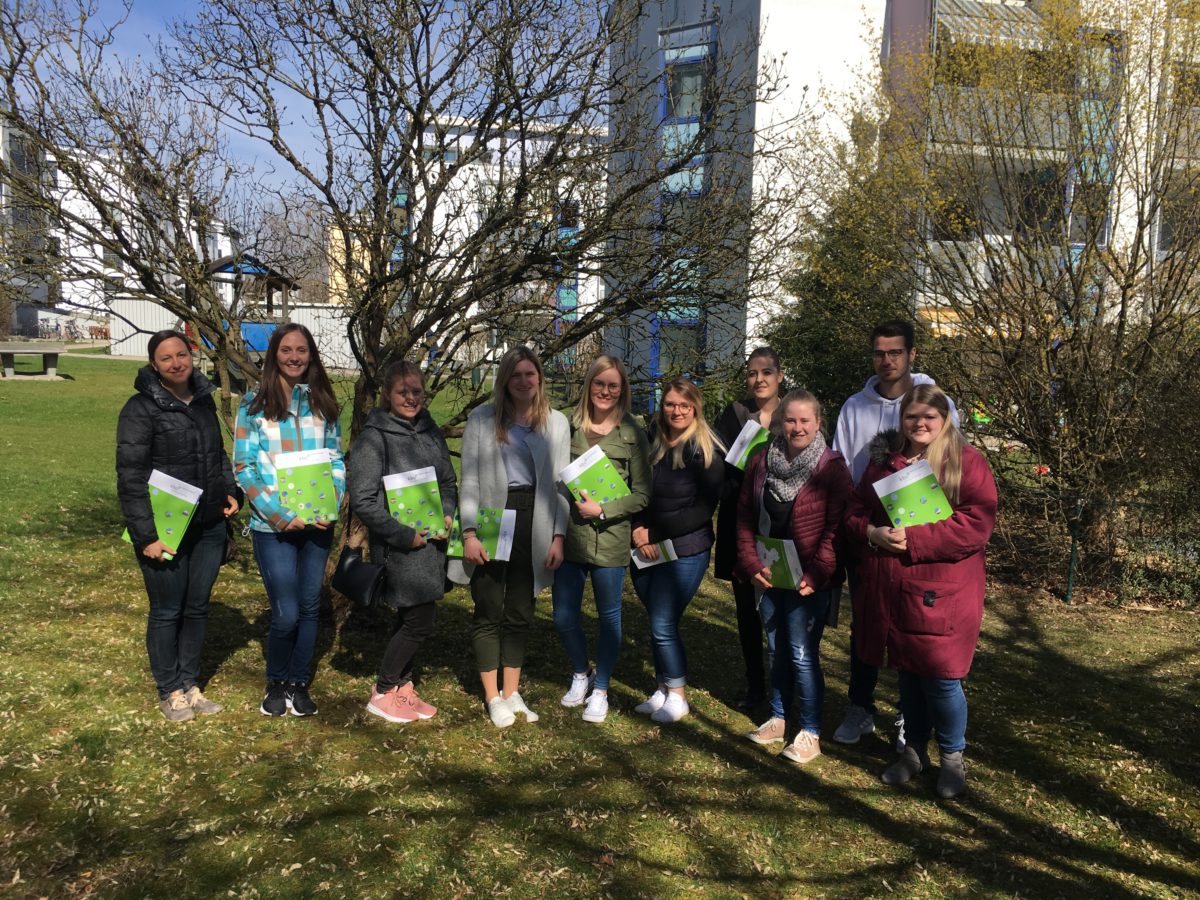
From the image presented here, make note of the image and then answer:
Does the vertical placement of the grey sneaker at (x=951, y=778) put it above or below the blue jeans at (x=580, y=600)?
below

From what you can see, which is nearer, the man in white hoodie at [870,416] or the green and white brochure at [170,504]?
the green and white brochure at [170,504]

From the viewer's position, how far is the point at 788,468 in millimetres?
4648

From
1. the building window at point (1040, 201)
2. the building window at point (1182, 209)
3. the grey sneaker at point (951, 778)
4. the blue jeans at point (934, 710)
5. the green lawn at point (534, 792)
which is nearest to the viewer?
the green lawn at point (534, 792)

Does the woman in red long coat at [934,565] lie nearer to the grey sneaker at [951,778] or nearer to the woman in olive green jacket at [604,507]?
the grey sneaker at [951,778]

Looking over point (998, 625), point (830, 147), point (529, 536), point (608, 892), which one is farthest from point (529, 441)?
point (830, 147)

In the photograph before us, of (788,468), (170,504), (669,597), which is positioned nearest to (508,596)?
(669,597)

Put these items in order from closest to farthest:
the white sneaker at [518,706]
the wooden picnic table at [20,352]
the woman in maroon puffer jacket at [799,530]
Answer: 1. the woman in maroon puffer jacket at [799,530]
2. the white sneaker at [518,706]
3. the wooden picnic table at [20,352]

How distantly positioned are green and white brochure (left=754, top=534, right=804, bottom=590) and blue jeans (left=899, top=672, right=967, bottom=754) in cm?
70

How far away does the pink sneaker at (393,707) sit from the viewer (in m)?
5.03

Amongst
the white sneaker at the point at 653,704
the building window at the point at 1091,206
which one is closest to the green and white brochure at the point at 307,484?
the white sneaker at the point at 653,704

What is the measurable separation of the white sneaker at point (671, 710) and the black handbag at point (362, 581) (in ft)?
5.65

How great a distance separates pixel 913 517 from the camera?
4.18 m

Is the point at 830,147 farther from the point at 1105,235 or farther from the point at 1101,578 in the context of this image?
the point at 1101,578

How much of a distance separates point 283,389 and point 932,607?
11.0 feet
